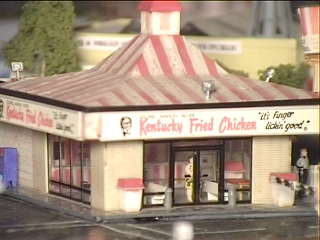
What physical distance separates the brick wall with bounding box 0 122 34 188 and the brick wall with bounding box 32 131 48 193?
0.28 metres

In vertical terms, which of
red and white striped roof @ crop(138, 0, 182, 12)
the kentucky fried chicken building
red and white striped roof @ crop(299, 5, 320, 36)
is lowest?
the kentucky fried chicken building

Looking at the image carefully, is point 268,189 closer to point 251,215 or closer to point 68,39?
point 251,215

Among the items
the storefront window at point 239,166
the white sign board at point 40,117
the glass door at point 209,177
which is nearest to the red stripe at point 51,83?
the white sign board at point 40,117

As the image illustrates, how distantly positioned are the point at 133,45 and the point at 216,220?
6727mm

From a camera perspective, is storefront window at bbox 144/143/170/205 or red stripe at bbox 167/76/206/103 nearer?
red stripe at bbox 167/76/206/103

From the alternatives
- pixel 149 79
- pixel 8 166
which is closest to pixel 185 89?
pixel 149 79

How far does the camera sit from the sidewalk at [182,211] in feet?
104

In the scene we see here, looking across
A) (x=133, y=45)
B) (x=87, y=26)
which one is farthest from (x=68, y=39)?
(x=133, y=45)

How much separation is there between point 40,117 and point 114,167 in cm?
287

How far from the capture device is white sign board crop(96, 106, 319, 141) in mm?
31141

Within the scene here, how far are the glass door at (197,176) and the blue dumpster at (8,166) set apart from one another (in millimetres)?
5862

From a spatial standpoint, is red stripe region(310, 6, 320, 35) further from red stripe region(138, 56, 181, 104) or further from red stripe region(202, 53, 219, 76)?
red stripe region(138, 56, 181, 104)

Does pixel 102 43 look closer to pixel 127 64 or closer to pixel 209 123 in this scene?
pixel 127 64

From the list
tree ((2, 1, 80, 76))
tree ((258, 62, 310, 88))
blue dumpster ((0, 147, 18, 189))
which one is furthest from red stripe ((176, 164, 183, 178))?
tree ((2, 1, 80, 76))
